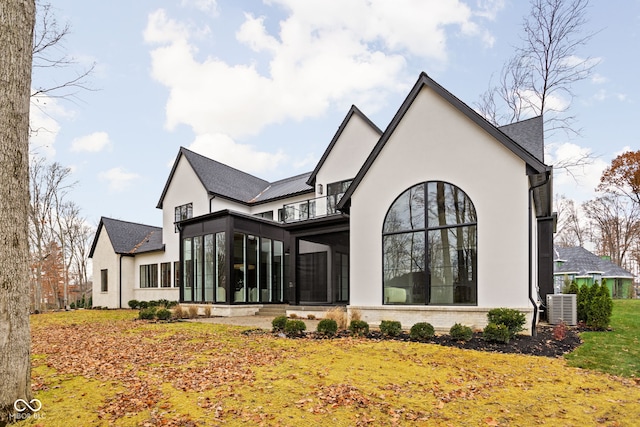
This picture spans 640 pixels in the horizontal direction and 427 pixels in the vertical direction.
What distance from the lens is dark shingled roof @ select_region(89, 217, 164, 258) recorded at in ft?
87.5

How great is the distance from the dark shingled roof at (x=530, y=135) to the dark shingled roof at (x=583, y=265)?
2062cm

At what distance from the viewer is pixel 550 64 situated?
21.3 metres

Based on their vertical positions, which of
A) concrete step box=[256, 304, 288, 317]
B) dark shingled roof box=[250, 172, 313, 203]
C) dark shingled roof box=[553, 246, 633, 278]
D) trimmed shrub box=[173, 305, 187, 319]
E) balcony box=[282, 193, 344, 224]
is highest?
dark shingled roof box=[250, 172, 313, 203]

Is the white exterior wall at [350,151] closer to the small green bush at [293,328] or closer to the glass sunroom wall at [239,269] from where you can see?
the glass sunroom wall at [239,269]

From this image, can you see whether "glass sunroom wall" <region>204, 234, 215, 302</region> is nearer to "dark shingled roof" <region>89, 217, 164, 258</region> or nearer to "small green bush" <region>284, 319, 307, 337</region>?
"dark shingled roof" <region>89, 217, 164, 258</region>

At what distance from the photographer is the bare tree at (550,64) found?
793 inches

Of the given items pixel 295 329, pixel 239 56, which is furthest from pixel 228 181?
pixel 295 329

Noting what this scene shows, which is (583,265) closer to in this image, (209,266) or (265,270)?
(265,270)

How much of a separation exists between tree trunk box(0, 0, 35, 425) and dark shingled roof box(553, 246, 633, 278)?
1325 inches

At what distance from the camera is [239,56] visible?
16.4 m

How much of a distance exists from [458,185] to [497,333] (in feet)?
13.9

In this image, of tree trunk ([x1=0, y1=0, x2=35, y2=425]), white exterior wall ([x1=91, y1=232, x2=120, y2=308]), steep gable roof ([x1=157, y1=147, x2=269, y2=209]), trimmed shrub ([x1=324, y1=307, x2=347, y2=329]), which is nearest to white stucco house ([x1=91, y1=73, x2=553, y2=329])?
trimmed shrub ([x1=324, y1=307, x2=347, y2=329])

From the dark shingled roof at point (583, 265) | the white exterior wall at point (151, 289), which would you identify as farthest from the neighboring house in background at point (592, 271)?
the white exterior wall at point (151, 289)

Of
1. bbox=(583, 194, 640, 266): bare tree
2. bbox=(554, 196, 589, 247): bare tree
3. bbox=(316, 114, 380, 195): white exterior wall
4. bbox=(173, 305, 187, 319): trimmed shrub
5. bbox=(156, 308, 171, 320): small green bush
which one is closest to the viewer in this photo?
bbox=(156, 308, 171, 320): small green bush
